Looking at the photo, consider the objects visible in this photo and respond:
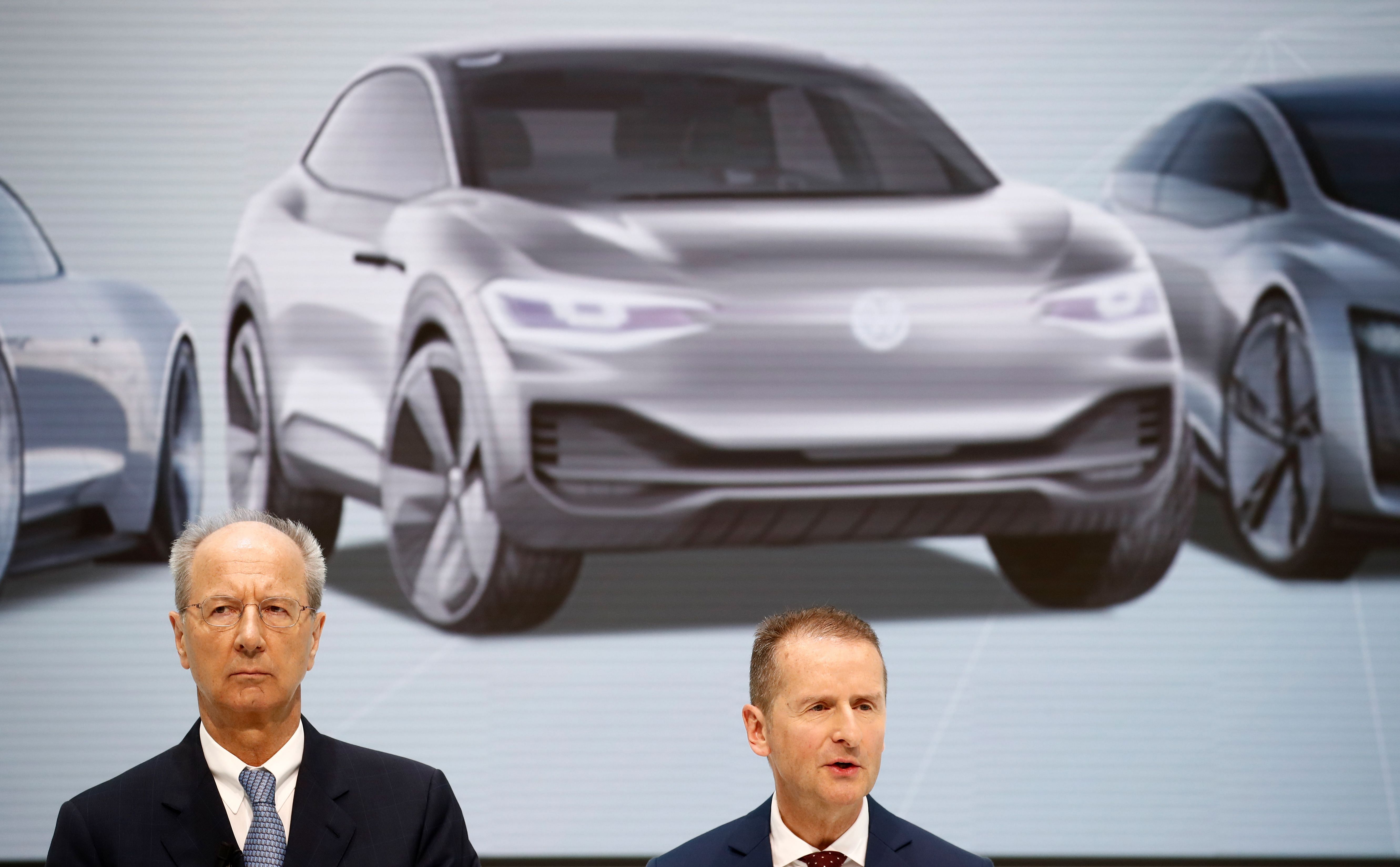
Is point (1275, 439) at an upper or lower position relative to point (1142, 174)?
lower

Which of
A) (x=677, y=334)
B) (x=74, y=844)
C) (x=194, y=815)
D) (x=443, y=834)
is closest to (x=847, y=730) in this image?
(x=443, y=834)

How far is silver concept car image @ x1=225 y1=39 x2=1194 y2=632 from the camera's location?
3.29m

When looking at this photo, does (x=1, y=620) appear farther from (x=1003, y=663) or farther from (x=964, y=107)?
(x=964, y=107)

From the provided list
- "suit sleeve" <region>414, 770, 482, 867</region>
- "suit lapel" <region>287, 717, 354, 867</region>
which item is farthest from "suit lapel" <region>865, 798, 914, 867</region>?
"suit lapel" <region>287, 717, 354, 867</region>

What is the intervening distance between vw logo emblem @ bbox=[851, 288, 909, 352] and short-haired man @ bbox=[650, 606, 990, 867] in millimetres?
1808

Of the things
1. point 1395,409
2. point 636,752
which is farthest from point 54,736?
point 1395,409

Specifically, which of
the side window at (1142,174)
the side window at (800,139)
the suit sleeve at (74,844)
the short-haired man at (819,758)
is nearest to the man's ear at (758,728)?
the short-haired man at (819,758)

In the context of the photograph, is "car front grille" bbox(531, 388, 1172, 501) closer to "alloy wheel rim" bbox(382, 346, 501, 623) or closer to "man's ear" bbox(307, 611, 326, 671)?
"alloy wheel rim" bbox(382, 346, 501, 623)

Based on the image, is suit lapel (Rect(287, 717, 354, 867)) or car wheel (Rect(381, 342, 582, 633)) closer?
suit lapel (Rect(287, 717, 354, 867))

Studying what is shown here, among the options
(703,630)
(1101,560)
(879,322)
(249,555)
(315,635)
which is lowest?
(703,630)

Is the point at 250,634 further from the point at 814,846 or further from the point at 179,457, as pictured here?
the point at 179,457

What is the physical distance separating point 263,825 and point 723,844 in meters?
0.54

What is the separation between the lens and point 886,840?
5.22 ft

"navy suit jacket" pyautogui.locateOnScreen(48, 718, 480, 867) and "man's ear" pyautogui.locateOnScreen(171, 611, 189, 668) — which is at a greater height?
"man's ear" pyautogui.locateOnScreen(171, 611, 189, 668)
